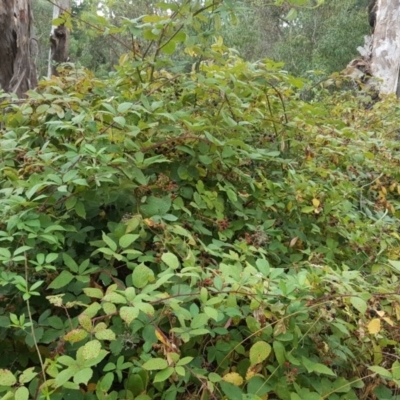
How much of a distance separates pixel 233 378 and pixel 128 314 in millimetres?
291

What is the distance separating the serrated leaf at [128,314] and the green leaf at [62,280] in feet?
0.91

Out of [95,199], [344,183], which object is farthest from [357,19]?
[95,199]

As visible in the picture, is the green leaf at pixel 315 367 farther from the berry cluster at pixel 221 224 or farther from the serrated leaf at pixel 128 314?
the berry cluster at pixel 221 224

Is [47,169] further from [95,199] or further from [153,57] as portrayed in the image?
[153,57]

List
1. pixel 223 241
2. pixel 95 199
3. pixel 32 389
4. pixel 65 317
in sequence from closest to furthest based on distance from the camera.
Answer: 1. pixel 32 389
2. pixel 65 317
3. pixel 95 199
4. pixel 223 241

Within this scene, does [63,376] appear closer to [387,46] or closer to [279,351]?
[279,351]

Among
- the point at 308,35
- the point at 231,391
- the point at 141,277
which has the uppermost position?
the point at 308,35

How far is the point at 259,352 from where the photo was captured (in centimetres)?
102

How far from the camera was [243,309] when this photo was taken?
1108 mm

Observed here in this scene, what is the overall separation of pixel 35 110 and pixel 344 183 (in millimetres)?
1368

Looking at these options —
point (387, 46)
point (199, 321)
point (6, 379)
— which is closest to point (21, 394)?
point (6, 379)

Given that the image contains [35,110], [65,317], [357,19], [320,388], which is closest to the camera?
[320,388]

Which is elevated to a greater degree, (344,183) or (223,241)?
(344,183)

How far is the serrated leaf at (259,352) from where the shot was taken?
3.33ft
